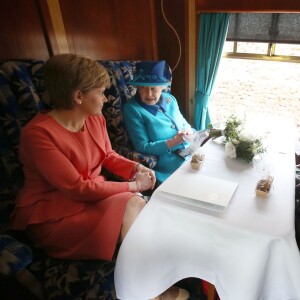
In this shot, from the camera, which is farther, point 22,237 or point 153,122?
point 153,122

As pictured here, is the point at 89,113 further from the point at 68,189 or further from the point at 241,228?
the point at 241,228

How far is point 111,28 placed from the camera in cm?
200

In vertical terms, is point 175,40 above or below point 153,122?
above

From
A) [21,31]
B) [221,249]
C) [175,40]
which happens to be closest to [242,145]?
[221,249]

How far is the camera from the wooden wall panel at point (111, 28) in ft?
5.66

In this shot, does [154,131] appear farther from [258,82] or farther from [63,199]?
[258,82]

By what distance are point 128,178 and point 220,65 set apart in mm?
1583

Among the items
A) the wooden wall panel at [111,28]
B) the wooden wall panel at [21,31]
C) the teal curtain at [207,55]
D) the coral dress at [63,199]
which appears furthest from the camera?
the teal curtain at [207,55]

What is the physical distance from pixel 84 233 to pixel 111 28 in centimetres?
161

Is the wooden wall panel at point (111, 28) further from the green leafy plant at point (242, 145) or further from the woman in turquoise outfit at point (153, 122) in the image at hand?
the green leafy plant at point (242, 145)

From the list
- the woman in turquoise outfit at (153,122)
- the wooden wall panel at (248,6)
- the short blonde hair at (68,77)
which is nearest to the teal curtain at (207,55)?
the wooden wall panel at (248,6)

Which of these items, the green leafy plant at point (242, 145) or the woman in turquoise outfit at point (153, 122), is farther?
the woman in turquoise outfit at point (153, 122)

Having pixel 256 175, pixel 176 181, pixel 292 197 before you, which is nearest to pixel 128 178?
pixel 176 181

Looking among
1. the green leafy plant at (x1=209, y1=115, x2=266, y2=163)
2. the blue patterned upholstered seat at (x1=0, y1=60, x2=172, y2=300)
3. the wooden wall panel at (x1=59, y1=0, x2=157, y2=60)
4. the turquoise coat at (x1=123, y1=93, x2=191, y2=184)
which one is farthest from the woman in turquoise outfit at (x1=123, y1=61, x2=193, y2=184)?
the blue patterned upholstered seat at (x1=0, y1=60, x2=172, y2=300)
